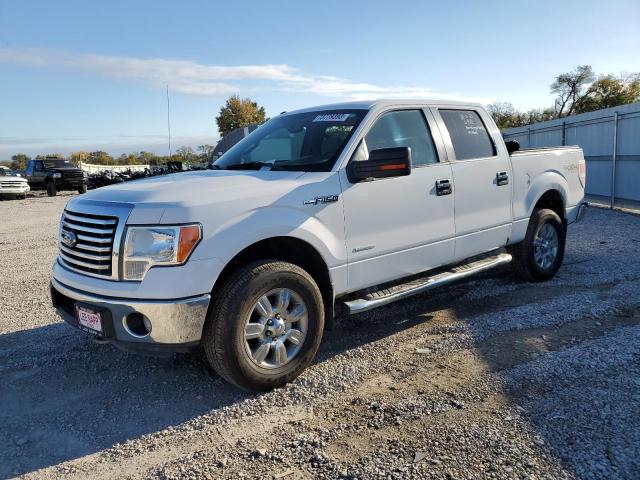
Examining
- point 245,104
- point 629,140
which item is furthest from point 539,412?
point 245,104

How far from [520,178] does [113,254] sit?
417 cm

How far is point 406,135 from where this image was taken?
455 cm

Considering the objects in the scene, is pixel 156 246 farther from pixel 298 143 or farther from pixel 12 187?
pixel 12 187

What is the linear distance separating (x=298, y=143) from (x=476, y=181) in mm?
1761

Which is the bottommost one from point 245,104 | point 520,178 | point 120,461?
point 120,461

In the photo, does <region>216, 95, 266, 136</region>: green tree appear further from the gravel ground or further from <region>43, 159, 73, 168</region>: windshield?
the gravel ground

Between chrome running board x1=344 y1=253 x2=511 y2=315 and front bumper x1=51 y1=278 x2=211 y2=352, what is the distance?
1.22 meters

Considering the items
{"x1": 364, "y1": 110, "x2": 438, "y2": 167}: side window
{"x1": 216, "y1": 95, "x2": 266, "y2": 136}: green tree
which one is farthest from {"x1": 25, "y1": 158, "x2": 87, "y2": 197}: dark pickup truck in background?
{"x1": 216, "y1": 95, "x2": 266, "y2": 136}: green tree

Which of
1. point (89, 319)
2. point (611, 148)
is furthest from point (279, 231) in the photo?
point (611, 148)

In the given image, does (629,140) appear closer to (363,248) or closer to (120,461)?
(363,248)

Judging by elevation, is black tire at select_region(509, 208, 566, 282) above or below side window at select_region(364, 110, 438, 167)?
below

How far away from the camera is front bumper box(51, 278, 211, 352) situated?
3166 millimetres

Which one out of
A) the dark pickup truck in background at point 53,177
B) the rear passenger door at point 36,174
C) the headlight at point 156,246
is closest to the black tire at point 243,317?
the headlight at point 156,246

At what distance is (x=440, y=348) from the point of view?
168 inches
